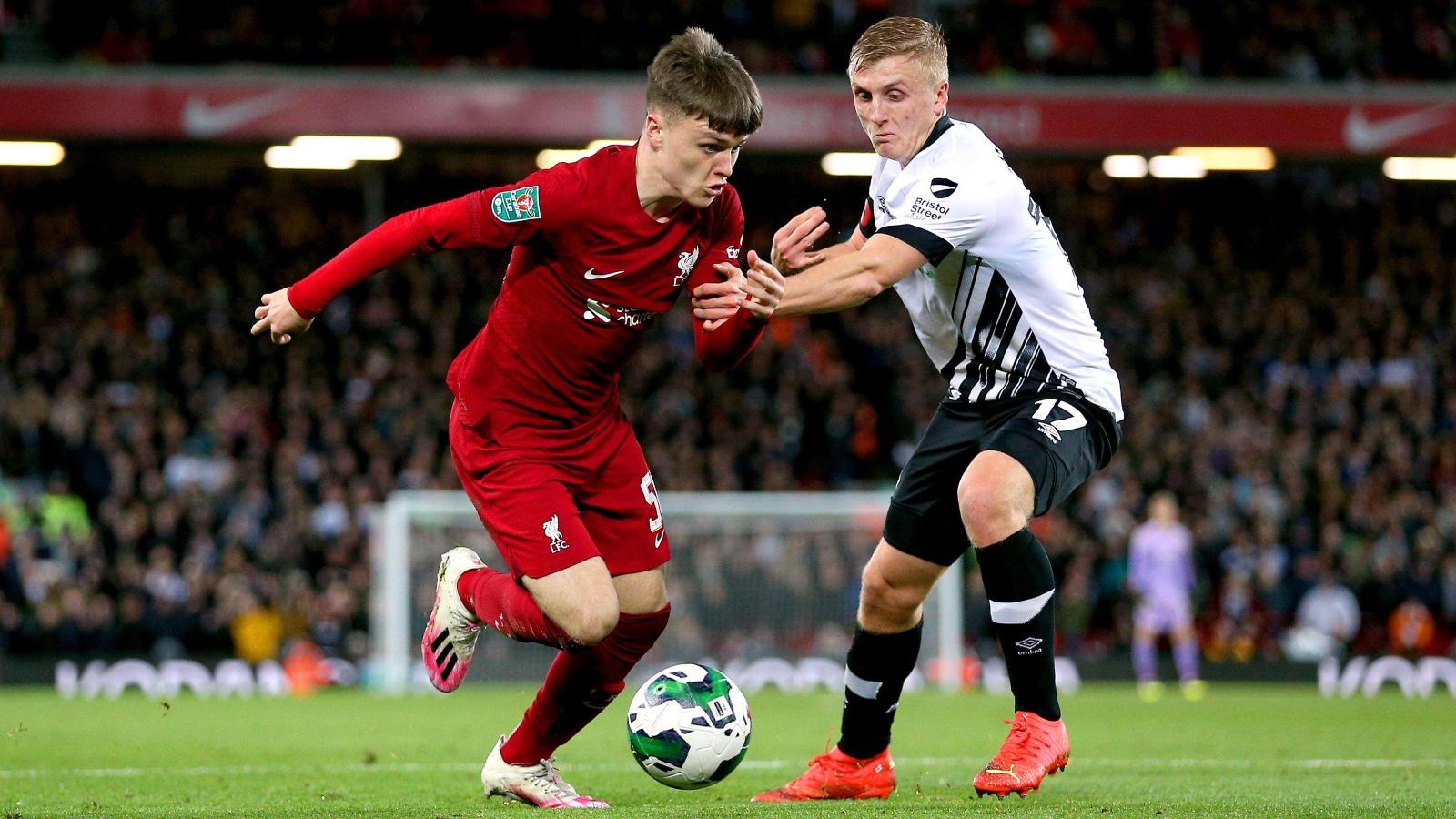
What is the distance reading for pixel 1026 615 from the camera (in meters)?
5.31

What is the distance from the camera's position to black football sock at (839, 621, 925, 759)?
5727 mm

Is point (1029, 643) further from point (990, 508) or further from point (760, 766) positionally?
point (760, 766)

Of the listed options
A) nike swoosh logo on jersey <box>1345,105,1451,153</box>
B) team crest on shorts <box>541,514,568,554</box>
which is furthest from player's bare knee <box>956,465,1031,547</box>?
nike swoosh logo on jersey <box>1345,105,1451,153</box>

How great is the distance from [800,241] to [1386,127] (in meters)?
16.5

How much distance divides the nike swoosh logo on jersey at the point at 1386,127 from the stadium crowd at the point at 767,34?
98 cm

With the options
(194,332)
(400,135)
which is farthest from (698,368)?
(194,332)

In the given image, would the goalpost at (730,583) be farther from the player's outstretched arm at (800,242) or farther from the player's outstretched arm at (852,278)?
the player's outstretched arm at (852,278)

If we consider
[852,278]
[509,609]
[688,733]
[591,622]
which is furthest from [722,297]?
[688,733]

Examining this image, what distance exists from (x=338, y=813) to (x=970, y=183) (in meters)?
2.67

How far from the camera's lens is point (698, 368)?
21.2 m

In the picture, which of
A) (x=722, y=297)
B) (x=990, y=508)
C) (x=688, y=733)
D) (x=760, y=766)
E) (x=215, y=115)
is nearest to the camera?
(x=722, y=297)

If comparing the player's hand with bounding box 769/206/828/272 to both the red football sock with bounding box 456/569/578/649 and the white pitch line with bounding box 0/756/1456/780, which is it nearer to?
the red football sock with bounding box 456/569/578/649

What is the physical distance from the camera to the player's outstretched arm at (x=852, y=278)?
16.7 ft

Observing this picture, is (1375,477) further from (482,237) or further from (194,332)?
(482,237)
